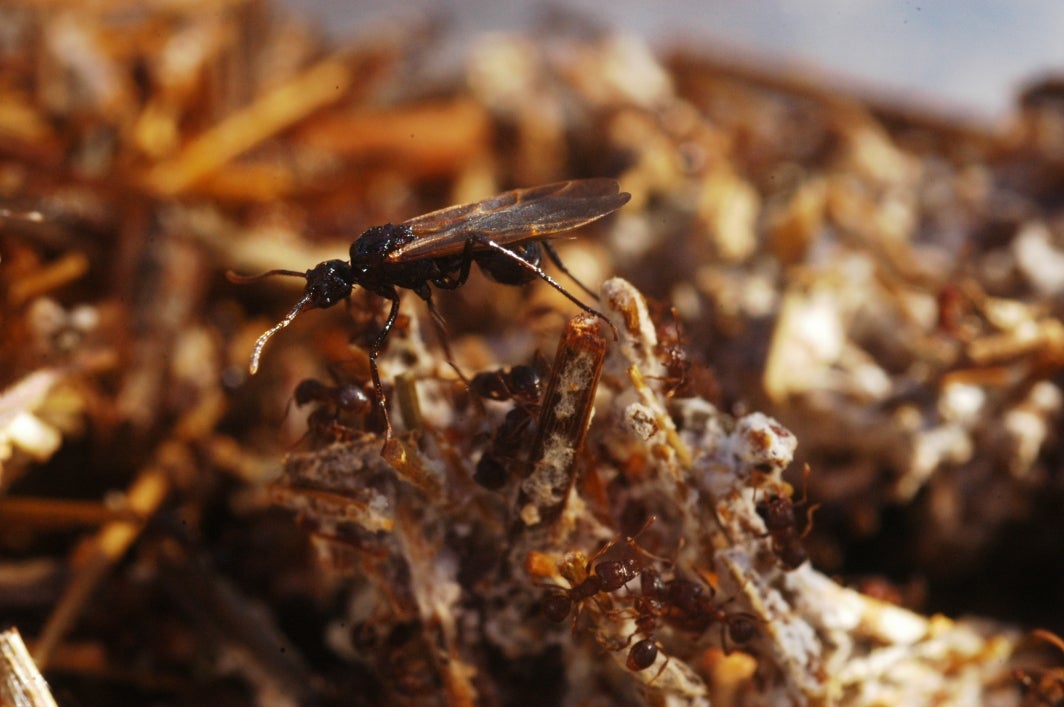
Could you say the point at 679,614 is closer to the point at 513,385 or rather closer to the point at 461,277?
the point at 513,385

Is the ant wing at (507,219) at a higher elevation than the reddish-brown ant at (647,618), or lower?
higher

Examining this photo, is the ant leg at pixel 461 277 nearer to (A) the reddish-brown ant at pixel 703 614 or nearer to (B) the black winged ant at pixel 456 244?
(B) the black winged ant at pixel 456 244

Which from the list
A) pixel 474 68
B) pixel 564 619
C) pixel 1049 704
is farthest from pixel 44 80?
pixel 1049 704

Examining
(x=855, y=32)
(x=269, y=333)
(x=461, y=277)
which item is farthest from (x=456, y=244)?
(x=855, y=32)

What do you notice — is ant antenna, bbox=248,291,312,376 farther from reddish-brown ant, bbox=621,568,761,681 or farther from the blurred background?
the blurred background

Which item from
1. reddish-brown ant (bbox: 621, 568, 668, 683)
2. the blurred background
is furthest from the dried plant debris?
the blurred background

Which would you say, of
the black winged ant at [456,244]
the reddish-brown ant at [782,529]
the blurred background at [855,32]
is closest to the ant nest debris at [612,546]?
the reddish-brown ant at [782,529]
